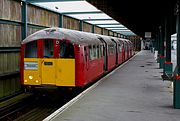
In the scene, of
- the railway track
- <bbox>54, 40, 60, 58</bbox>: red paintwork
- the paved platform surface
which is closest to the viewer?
the paved platform surface

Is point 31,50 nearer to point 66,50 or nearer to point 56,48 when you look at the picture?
point 56,48

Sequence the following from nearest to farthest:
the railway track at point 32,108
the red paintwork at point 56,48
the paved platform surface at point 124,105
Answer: the paved platform surface at point 124,105, the railway track at point 32,108, the red paintwork at point 56,48

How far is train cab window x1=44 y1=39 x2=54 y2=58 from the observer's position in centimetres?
1409

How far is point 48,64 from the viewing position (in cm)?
1392

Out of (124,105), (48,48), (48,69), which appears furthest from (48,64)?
(124,105)

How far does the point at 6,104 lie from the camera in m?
14.7

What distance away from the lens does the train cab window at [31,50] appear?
46.6 ft

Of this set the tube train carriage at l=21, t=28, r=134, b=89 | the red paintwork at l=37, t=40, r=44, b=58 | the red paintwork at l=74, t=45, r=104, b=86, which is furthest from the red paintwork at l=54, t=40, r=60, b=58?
the red paintwork at l=74, t=45, r=104, b=86

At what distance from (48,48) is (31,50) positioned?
74 cm

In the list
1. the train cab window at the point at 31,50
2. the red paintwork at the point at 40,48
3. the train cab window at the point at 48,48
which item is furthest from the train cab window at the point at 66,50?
the train cab window at the point at 31,50

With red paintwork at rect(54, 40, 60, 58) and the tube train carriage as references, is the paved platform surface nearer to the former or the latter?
the tube train carriage

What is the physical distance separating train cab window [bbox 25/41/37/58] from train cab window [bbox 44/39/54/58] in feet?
1.44

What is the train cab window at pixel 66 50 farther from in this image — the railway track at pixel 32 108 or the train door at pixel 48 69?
the railway track at pixel 32 108

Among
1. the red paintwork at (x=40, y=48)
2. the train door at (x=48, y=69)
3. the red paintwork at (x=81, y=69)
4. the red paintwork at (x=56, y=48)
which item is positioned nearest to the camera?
the red paintwork at (x=81, y=69)
